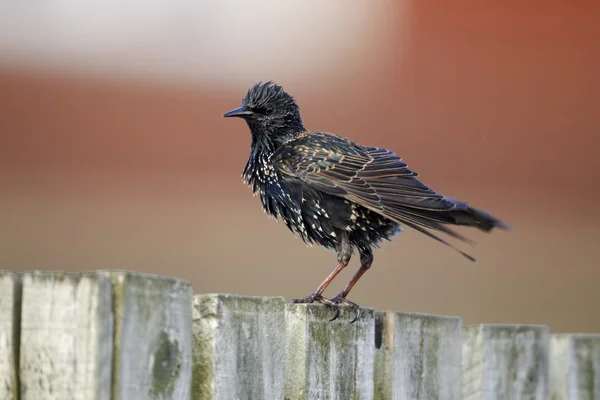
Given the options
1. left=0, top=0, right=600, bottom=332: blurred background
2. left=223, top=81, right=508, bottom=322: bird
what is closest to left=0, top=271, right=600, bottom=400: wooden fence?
left=223, top=81, right=508, bottom=322: bird

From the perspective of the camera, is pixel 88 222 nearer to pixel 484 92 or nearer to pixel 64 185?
pixel 64 185

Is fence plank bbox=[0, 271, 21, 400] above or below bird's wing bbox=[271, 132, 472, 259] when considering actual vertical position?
below

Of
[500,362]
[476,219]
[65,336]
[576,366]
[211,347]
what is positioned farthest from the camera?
[576,366]

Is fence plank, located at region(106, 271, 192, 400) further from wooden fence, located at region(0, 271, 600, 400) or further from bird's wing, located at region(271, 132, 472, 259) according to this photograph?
bird's wing, located at region(271, 132, 472, 259)

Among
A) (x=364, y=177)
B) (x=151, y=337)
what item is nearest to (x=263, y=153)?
(x=364, y=177)

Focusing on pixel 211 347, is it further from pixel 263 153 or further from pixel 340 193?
pixel 263 153

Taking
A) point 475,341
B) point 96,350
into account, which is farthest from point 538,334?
point 96,350
